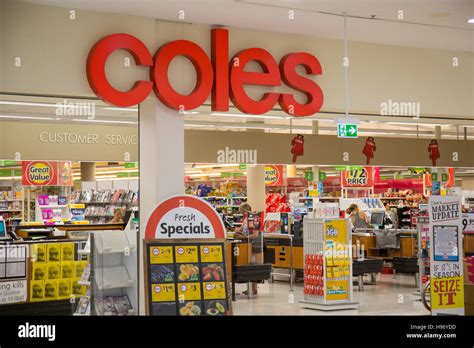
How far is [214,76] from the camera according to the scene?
8680mm

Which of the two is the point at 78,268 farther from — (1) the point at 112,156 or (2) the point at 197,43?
(1) the point at 112,156

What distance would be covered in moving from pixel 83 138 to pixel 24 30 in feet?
24.7

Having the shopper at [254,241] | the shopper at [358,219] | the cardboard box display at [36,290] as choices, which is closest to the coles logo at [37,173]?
the shopper at [358,219]

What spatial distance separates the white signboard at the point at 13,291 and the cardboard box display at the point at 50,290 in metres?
0.26

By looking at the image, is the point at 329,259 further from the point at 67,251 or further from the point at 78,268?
the point at 67,251

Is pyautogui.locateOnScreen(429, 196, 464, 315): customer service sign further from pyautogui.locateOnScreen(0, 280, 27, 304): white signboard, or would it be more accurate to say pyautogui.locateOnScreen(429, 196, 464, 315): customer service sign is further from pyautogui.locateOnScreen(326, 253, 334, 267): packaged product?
pyautogui.locateOnScreen(0, 280, 27, 304): white signboard

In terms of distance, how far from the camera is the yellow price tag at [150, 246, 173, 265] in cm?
592

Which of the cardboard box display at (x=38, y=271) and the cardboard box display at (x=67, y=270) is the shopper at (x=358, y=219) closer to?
the cardboard box display at (x=67, y=270)

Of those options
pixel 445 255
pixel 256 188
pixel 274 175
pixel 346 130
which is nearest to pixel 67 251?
pixel 346 130

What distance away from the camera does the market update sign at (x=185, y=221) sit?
6.16 m

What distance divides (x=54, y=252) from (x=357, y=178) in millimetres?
15824
